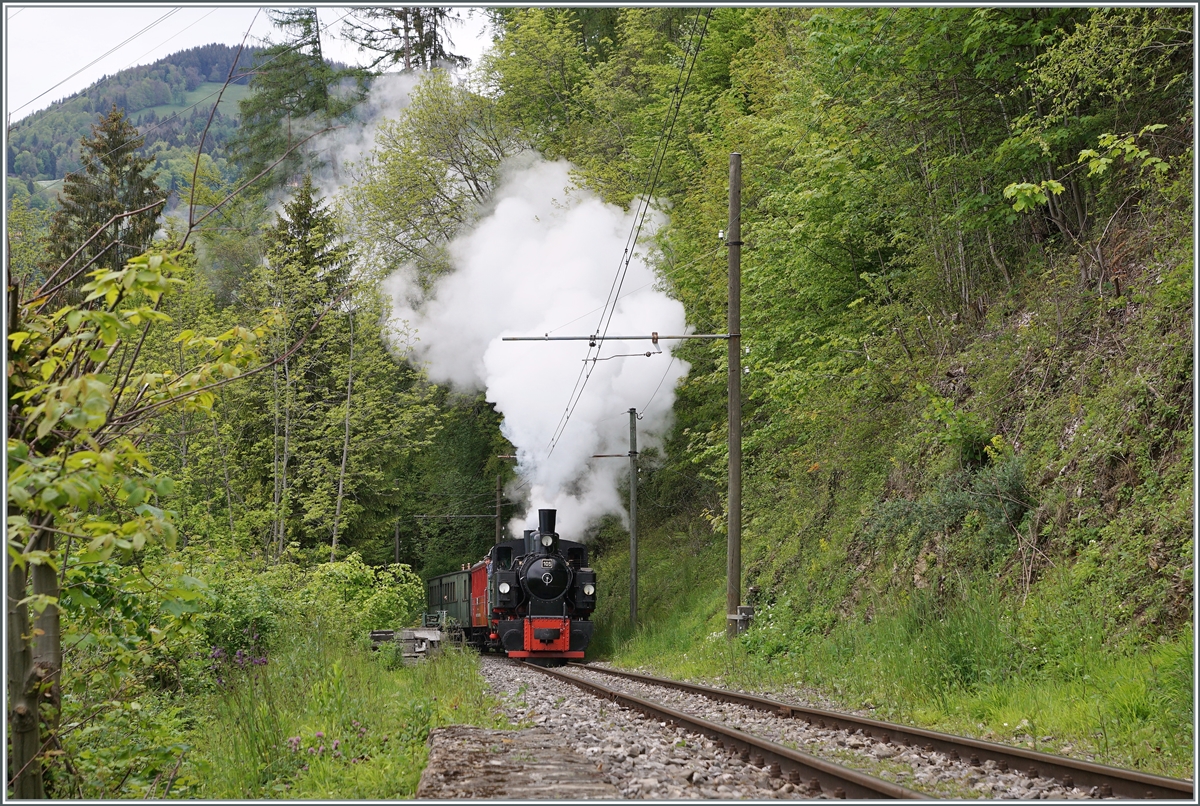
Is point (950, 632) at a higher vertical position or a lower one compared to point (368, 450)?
lower

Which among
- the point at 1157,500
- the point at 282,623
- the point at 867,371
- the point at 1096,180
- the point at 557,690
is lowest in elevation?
the point at 557,690

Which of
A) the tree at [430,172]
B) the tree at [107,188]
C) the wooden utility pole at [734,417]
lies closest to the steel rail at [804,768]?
the wooden utility pole at [734,417]

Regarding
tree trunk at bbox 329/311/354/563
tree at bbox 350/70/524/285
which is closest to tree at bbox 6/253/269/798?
tree trunk at bbox 329/311/354/563

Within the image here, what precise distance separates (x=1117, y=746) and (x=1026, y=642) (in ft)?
8.51

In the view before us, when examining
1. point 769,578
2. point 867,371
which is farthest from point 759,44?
point 769,578

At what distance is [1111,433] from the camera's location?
1020 cm

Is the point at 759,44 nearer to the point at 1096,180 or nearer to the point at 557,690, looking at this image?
the point at 1096,180

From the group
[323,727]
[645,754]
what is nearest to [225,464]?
[323,727]

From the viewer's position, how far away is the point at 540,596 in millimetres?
21219

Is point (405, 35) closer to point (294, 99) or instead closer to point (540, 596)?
point (294, 99)

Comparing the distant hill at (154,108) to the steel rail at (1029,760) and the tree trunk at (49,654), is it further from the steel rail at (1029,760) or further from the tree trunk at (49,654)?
the steel rail at (1029,760)

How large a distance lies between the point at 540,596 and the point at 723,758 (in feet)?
47.9

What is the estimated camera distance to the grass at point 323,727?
5957 mm

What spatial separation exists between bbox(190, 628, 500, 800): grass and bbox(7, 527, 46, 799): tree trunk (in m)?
1.32
